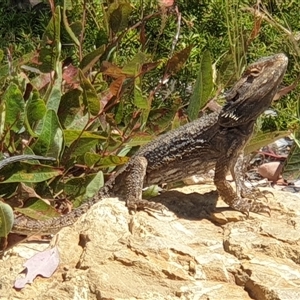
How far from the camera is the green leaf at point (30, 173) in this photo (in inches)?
171

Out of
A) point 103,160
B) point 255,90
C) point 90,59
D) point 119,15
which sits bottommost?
point 103,160

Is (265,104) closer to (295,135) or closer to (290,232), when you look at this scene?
(290,232)

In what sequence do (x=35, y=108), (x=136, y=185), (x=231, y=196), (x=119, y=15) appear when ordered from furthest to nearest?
(x=119, y=15) → (x=35, y=108) → (x=136, y=185) → (x=231, y=196)

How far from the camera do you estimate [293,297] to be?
3059 mm

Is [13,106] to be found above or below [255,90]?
below

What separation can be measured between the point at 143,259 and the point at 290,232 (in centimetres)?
62

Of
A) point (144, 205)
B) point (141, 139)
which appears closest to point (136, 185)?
point (144, 205)

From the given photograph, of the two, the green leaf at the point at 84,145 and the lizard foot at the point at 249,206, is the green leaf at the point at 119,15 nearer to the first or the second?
the green leaf at the point at 84,145

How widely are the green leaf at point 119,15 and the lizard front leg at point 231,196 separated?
1375 mm

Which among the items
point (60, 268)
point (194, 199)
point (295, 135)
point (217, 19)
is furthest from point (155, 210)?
point (217, 19)

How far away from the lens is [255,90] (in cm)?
382

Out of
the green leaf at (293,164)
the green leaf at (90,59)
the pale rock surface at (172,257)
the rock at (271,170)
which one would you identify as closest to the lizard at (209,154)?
the pale rock surface at (172,257)

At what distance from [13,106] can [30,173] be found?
37 centimetres

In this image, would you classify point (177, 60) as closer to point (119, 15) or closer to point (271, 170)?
point (119, 15)
